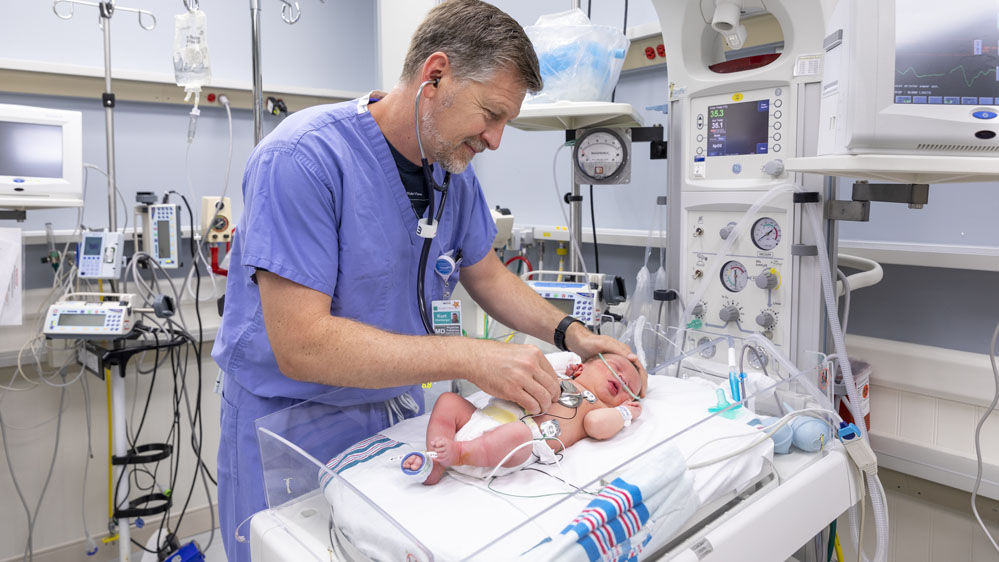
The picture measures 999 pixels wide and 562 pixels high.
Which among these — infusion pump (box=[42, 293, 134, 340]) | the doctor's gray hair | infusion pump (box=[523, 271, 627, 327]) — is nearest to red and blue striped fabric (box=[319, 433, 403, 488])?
the doctor's gray hair

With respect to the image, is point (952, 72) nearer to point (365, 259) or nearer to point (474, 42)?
point (474, 42)

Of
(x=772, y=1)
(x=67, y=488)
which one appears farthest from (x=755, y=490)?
(x=67, y=488)

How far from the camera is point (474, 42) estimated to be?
1159 millimetres

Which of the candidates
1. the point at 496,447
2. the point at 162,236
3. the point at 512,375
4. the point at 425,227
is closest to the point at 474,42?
the point at 425,227

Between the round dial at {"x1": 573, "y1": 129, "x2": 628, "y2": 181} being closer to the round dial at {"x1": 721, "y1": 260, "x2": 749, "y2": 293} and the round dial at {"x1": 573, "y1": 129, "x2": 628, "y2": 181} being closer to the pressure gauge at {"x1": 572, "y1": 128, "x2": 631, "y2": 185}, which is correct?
the pressure gauge at {"x1": 572, "y1": 128, "x2": 631, "y2": 185}

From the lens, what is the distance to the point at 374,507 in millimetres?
803

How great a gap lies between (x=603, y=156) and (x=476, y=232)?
2.04 ft

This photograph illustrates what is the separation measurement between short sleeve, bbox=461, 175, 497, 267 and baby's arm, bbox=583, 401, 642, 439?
0.50 meters

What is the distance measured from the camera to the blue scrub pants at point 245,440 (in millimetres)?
1260

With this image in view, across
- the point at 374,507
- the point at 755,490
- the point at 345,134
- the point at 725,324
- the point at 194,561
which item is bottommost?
the point at 194,561

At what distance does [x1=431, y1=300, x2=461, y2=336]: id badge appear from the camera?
132cm

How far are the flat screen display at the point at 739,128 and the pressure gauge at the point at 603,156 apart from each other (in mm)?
282

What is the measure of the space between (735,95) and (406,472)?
1.28 m

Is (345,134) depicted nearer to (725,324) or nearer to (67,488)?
(725,324)
